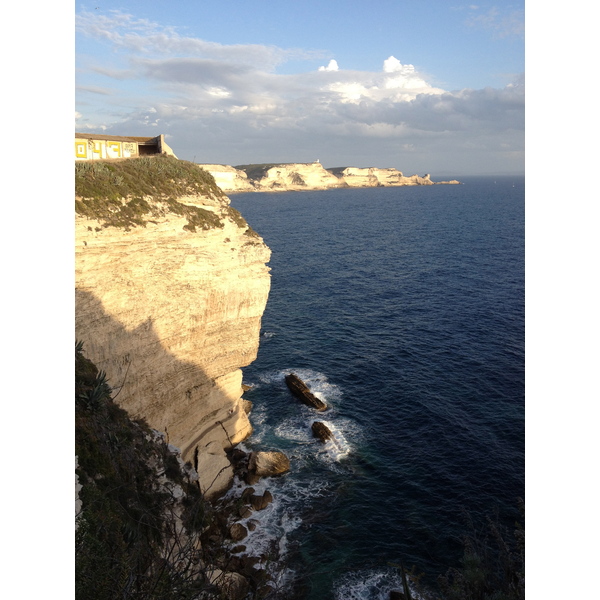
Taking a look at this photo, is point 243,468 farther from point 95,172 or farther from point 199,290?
point 95,172

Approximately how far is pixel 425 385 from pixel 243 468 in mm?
17467

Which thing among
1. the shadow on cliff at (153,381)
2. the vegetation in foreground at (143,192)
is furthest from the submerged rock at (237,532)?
the vegetation in foreground at (143,192)

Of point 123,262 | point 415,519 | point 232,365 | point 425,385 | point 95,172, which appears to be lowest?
point 415,519

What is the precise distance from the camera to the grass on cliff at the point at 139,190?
2308cm

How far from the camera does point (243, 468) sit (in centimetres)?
3011

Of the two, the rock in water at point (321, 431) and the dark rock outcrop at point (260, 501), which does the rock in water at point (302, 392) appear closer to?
the rock in water at point (321, 431)

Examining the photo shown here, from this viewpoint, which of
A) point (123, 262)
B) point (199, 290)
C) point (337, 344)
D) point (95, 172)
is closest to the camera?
point (123, 262)

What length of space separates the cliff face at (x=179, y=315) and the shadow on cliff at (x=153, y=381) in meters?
0.06

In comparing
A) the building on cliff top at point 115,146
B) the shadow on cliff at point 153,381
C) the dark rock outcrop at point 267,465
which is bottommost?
the dark rock outcrop at point 267,465

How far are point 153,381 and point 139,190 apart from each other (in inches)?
456

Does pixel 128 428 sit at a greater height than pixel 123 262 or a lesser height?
lesser

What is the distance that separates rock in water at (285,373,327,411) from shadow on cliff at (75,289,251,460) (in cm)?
611
